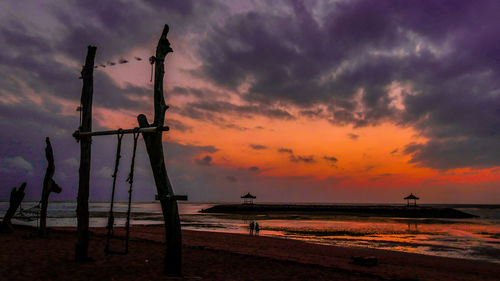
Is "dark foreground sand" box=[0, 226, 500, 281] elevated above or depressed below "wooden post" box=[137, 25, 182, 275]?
below

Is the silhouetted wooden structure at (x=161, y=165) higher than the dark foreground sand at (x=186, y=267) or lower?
higher

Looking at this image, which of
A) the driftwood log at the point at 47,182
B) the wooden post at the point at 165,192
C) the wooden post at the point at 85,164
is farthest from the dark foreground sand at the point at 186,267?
the driftwood log at the point at 47,182

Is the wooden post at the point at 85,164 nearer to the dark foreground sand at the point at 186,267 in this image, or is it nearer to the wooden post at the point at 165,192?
the dark foreground sand at the point at 186,267

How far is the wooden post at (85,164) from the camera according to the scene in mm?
10633

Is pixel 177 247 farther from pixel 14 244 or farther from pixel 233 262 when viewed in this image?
pixel 14 244

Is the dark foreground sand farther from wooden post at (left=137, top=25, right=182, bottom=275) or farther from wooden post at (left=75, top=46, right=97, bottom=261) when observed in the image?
wooden post at (left=75, top=46, right=97, bottom=261)

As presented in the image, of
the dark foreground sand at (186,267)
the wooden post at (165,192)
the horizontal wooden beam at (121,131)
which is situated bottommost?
the dark foreground sand at (186,267)

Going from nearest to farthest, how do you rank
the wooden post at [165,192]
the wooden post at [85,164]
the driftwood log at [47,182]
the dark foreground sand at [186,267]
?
the dark foreground sand at [186,267], the wooden post at [165,192], the wooden post at [85,164], the driftwood log at [47,182]

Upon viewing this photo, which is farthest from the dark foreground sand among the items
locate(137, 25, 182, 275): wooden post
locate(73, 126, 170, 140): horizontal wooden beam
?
locate(73, 126, 170, 140): horizontal wooden beam

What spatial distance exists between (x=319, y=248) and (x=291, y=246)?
175 cm

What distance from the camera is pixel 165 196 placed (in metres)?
9.26

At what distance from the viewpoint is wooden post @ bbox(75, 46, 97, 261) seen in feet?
34.9

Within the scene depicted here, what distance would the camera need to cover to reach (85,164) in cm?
1095

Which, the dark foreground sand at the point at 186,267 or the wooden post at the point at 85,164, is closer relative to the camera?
the dark foreground sand at the point at 186,267
